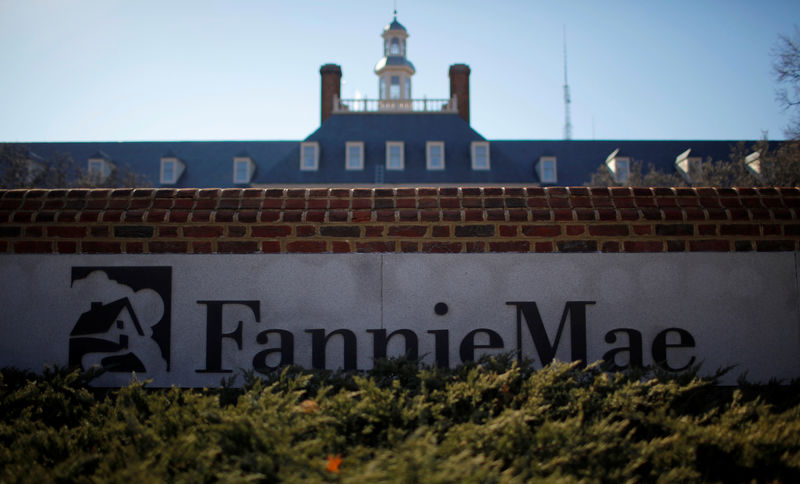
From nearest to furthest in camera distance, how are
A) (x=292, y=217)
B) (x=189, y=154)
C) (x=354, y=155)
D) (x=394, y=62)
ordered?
(x=292, y=217), (x=354, y=155), (x=189, y=154), (x=394, y=62)

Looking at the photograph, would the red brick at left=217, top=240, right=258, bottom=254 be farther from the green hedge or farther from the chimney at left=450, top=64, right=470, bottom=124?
the chimney at left=450, top=64, right=470, bottom=124

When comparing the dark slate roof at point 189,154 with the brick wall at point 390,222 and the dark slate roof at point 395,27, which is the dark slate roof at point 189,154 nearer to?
the dark slate roof at point 395,27

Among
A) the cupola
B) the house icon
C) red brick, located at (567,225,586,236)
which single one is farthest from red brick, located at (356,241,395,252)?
the cupola

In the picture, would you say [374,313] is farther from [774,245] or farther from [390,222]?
[774,245]

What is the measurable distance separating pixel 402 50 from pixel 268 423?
40.8 meters

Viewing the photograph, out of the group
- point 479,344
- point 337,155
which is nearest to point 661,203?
point 479,344

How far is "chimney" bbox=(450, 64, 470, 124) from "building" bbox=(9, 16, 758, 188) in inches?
2.5

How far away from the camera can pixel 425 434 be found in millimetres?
2682

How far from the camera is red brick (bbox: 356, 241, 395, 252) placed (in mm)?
4301

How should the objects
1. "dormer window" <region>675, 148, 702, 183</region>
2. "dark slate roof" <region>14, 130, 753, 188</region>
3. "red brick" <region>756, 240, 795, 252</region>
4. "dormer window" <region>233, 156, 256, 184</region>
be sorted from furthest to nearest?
1. "dormer window" <region>233, 156, 256, 184</region>
2. "dormer window" <region>675, 148, 702, 183</region>
3. "dark slate roof" <region>14, 130, 753, 188</region>
4. "red brick" <region>756, 240, 795, 252</region>

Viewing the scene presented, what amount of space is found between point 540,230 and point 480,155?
27.8 metres

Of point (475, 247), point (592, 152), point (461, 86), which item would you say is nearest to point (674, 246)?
point (475, 247)

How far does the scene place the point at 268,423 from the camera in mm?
2611

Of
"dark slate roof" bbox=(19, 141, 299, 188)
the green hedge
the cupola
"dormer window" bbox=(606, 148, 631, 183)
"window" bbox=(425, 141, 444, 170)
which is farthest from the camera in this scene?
the cupola
